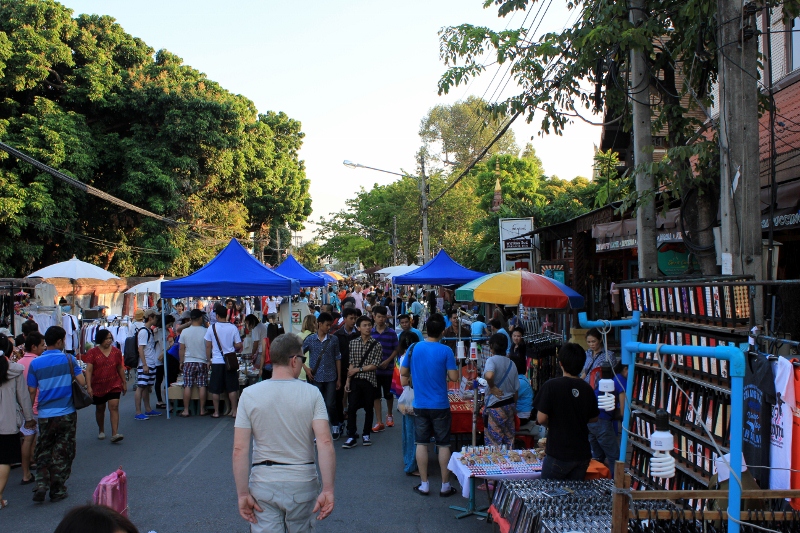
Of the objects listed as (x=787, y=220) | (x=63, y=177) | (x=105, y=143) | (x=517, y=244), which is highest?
(x=105, y=143)

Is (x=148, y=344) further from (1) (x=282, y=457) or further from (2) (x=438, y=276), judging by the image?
(1) (x=282, y=457)

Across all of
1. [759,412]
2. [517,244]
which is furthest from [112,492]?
[517,244]

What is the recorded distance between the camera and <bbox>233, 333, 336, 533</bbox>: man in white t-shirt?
3.99 metres

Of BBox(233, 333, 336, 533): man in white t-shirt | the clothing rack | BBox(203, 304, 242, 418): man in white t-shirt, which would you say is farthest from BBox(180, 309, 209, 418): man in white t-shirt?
the clothing rack

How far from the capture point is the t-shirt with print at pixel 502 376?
6.91m

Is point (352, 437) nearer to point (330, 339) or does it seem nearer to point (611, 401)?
point (330, 339)

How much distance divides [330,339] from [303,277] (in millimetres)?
9389

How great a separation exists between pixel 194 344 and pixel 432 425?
222 inches

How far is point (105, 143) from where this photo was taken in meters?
26.8

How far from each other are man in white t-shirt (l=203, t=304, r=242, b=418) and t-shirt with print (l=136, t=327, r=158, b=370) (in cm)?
117

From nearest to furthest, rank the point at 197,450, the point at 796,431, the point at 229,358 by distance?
the point at 796,431
the point at 197,450
the point at 229,358

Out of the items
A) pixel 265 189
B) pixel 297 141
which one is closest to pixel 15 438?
pixel 265 189

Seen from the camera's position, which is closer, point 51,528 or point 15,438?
point 51,528

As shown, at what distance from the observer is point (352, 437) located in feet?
29.7
